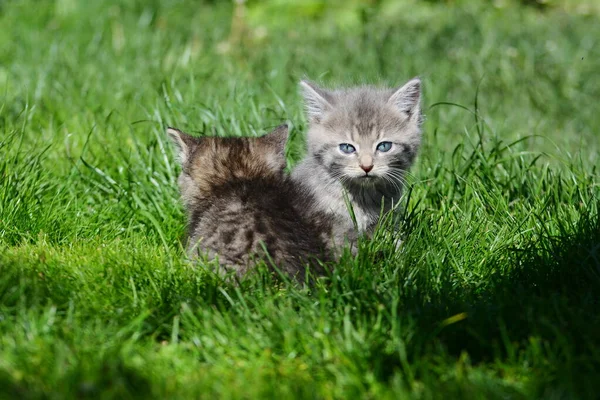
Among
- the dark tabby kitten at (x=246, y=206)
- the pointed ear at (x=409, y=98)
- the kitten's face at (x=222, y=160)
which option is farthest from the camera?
the pointed ear at (x=409, y=98)

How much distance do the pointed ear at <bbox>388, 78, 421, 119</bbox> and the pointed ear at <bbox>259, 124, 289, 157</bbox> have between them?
0.64m

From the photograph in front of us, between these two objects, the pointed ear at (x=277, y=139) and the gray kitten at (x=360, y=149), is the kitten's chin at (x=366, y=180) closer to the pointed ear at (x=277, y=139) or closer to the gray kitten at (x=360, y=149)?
the gray kitten at (x=360, y=149)

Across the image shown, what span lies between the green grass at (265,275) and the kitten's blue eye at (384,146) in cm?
39

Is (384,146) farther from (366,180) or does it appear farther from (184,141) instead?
(184,141)

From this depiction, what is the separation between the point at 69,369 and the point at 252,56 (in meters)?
5.40

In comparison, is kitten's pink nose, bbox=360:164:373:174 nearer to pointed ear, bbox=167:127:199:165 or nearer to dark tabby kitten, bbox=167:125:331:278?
dark tabby kitten, bbox=167:125:331:278

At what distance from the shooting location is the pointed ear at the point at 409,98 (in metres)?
4.20

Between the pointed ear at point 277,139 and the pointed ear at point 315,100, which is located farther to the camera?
the pointed ear at point 315,100

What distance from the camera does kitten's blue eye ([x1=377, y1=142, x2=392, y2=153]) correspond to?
4148 millimetres

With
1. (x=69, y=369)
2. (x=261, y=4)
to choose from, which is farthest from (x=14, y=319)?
(x=261, y=4)

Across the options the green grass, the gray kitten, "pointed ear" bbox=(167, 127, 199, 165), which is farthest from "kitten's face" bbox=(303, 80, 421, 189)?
"pointed ear" bbox=(167, 127, 199, 165)

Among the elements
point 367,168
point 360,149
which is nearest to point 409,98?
point 360,149

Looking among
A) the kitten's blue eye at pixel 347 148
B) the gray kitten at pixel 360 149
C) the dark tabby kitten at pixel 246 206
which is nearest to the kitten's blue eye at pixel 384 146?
the gray kitten at pixel 360 149

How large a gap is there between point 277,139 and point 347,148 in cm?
40
